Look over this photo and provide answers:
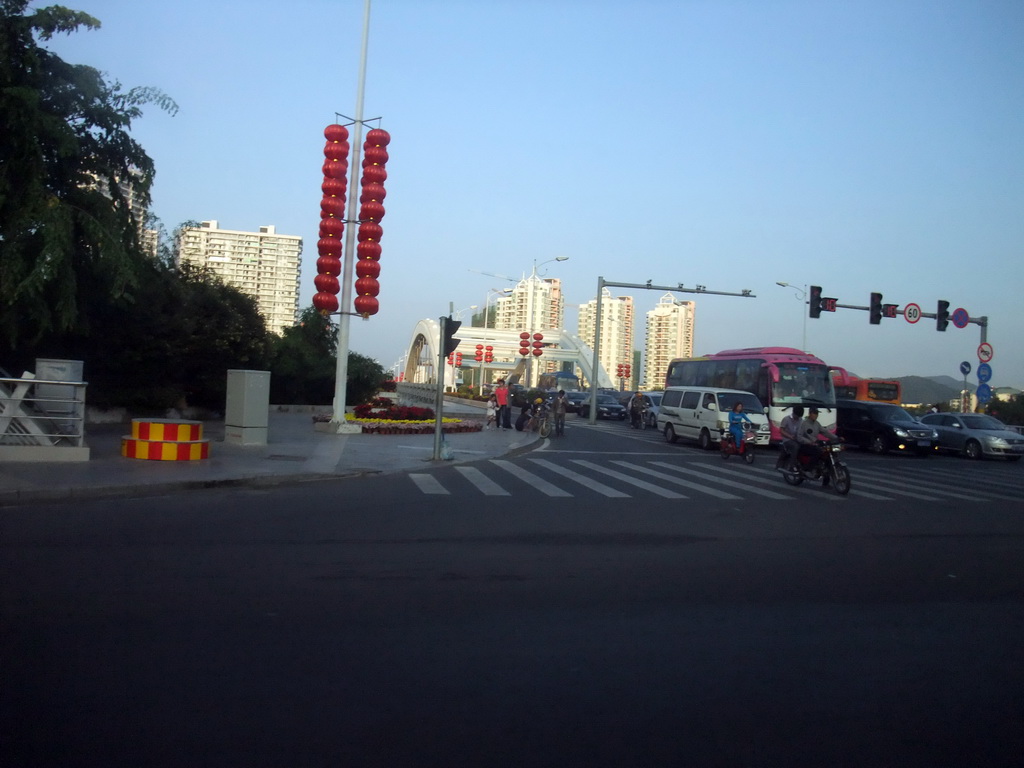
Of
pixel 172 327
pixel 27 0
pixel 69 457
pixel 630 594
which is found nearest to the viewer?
pixel 630 594

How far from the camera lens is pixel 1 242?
57.0ft

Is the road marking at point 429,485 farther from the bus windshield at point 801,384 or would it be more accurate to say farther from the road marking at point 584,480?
the bus windshield at point 801,384

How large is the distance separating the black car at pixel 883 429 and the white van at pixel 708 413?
491 centimetres

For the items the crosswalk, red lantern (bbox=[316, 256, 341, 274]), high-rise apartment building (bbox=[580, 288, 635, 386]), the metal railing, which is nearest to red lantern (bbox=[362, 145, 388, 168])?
red lantern (bbox=[316, 256, 341, 274])

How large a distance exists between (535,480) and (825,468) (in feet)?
18.1

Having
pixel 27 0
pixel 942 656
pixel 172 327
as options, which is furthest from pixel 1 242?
pixel 942 656

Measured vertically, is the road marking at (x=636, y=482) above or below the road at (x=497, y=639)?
above

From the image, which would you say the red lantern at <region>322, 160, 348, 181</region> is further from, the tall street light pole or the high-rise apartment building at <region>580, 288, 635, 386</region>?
the high-rise apartment building at <region>580, 288, 635, 386</region>

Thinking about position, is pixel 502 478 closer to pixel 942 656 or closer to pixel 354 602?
pixel 354 602

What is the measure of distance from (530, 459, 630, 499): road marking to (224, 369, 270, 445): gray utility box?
669 centimetres

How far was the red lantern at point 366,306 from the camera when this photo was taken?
1101 inches

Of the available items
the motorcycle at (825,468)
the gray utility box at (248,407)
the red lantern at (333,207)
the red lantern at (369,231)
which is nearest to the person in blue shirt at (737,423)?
the motorcycle at (825,468)

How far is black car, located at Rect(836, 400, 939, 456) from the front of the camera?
28.1 metres

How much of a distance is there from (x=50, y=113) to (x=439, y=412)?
10.6 m
